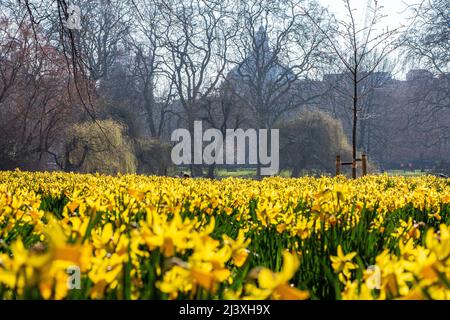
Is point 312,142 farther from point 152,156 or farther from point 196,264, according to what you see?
point 196,264

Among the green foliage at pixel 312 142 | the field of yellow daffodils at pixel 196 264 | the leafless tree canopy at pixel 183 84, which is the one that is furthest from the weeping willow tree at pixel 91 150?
the field of yellow daffodils at pixel 196 264

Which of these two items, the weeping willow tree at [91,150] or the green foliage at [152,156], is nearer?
the weeping willow tree at [91,150]

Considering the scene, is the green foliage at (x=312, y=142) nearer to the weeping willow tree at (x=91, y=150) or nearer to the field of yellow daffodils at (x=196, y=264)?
the weeping willow tree at (x=91, y=150)

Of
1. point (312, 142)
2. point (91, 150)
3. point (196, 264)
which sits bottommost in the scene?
point (196, 264)

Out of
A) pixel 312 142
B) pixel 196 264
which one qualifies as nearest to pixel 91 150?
pixel 312 142

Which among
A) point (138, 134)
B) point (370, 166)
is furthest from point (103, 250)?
point (370, 166)

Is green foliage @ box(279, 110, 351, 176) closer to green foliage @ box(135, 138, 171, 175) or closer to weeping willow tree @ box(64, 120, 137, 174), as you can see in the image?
green foliage @ box(135, 138, 171, 175)

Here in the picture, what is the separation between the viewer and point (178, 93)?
35.9m

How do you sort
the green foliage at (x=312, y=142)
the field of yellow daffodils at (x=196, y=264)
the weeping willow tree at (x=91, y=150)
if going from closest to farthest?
1. the field of yellow daffodils at (x=196, y=264)
2. the weeping willow tree at (x=91, y=150)
3. the green foliage at (x=312, y=142)

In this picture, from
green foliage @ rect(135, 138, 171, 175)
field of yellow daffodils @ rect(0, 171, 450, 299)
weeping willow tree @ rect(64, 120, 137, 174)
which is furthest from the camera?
green foliage @ rect(135, 138, 171, 175)

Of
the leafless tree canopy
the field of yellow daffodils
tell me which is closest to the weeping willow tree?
the leafless tree canopy

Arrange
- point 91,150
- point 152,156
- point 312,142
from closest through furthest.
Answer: point 91,150
point 152,156
point 312,142

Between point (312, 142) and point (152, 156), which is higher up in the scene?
point (312, 142)

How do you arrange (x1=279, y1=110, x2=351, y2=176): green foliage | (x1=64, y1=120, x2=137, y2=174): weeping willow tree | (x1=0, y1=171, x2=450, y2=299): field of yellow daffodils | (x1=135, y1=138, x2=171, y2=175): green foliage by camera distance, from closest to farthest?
(x1=0, y1=171, x2=450, y2=299): field of yellow daffodils, (x1=64, y1=120, x2=137, y2=174): weeping willow tree, (x1=135, y1=138, x2=171, y2=175): green foliage, (x1=279, y1=110, x2=351, y2=176): green foliage
